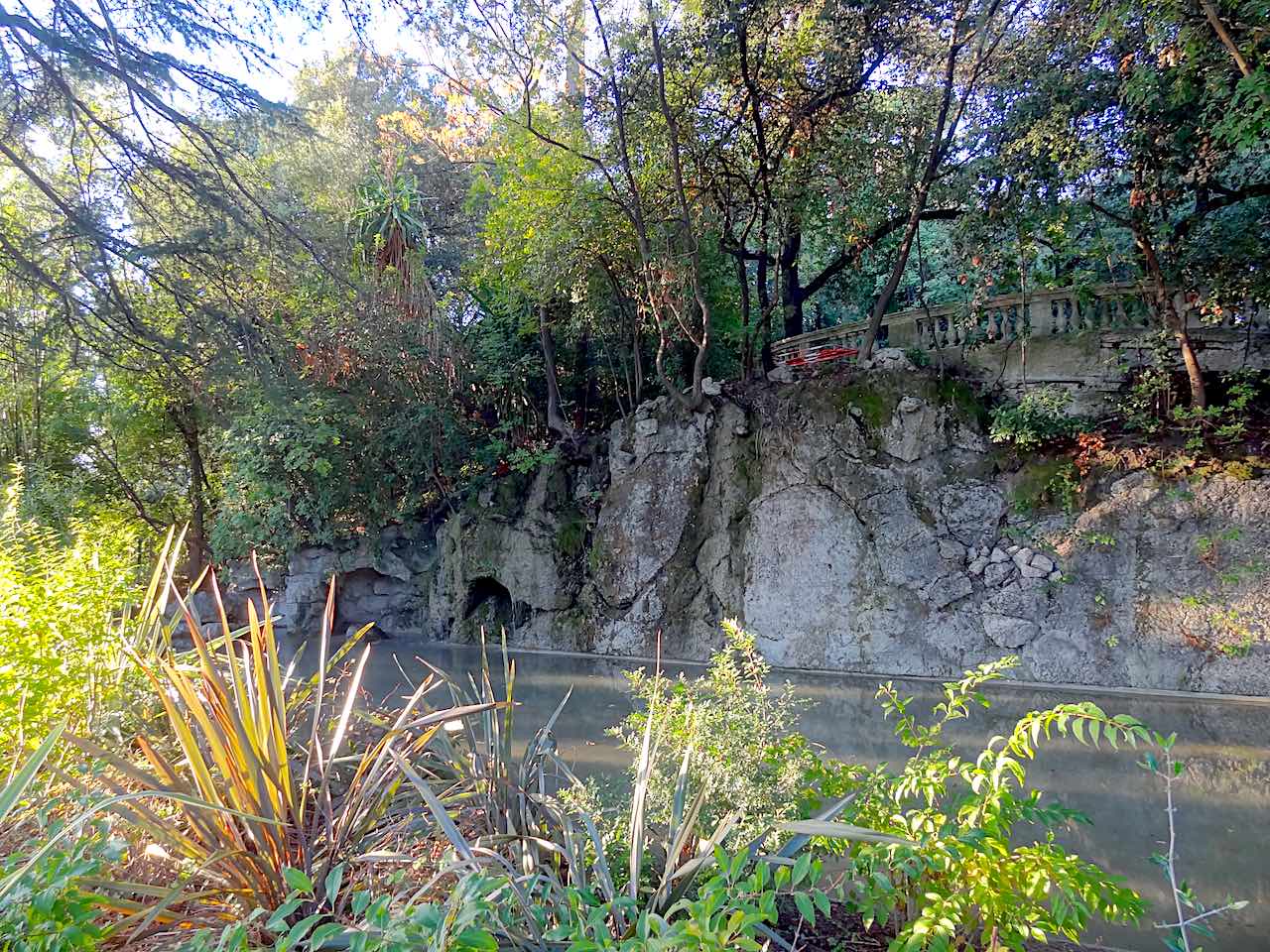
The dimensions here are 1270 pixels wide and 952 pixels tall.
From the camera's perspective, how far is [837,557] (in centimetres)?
716

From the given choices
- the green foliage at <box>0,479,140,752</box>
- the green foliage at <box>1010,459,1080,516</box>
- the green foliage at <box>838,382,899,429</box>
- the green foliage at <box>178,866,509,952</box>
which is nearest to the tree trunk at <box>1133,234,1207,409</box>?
the green foliage at <box>1010,459,1080,516</box>

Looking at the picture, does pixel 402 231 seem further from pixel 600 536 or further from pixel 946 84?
pixel 946 84

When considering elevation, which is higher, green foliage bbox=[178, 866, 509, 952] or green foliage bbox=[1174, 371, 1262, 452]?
green foliage bbox=[1174, 371, 1262, 452]

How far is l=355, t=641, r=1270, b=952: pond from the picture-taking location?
2713 mm

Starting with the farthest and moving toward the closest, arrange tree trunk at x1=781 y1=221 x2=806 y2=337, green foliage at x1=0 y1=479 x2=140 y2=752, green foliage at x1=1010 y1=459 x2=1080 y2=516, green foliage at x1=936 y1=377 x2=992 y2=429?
tree trunk at x1=781 y1=221 x2=806 y2=337 → green foliage at x1=936 y1=377 x2=992 y2=429 → green foliage at x1=1010 y1=459 x2=1080 y2=516 → green foliage at x1=0 y1=479 x2=140 y2=752

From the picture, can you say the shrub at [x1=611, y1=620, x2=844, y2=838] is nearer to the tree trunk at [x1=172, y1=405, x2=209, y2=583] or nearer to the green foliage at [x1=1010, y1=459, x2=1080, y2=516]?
the green foliage at [x1=1010, y1=459, x2=1080, y2=516]

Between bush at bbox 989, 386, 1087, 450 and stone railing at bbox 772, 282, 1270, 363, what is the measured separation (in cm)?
79

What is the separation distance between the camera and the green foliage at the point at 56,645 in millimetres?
1966

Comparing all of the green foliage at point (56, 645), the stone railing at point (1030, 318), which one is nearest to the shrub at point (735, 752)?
the green foliage at point (56, 645)

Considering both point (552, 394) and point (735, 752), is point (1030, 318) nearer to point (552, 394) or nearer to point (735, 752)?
point (552, 394)

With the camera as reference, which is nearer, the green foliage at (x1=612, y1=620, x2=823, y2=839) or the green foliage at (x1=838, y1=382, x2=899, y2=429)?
the green foliage at (x1=612, y1=620, x2=823, y2=839)

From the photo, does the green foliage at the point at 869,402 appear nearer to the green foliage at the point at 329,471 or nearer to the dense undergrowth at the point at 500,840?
the green foliage at the point at 329,471

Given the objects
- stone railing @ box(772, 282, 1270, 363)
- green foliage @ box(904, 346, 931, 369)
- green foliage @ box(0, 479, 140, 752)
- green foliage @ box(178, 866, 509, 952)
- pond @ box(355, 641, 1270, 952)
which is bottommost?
pond @ box(355, 641, 1270, 952)

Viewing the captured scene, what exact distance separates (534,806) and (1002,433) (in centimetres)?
592
